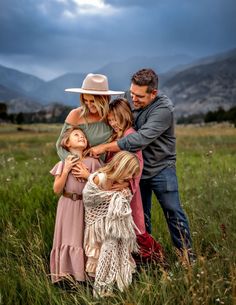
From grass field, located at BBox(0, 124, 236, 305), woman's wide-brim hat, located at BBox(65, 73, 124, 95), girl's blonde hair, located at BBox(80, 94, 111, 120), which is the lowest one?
grass field, located at BBox(0, 124, 236, 305)

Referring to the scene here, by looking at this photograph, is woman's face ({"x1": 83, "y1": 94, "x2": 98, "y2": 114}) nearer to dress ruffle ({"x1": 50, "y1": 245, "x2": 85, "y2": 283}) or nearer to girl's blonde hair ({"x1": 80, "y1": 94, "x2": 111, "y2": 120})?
girl's blonde hair ({"x1": 80, "y1": 94, "x2": 111, "y2": 120})

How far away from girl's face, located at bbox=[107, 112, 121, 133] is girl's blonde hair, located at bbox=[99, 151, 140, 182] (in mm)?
273

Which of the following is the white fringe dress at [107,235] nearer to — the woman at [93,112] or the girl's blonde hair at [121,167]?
the girl's blonde hair at [121,167]

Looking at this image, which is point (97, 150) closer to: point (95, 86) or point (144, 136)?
point (144, 136)

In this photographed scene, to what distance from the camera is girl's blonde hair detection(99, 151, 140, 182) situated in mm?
4590

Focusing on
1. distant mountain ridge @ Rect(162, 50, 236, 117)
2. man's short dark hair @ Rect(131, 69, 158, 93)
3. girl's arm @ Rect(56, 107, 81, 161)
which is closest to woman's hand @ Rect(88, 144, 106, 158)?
girl's arm @ Rect(56, 107, 81, 161)

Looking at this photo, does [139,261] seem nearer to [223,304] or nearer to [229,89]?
[223,304]

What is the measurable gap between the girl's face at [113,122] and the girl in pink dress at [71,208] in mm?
270

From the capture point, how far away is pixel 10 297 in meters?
4.65

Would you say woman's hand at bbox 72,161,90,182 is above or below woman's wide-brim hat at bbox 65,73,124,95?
below

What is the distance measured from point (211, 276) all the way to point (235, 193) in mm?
3711

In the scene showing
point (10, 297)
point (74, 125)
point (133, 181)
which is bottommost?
point (10, 297)

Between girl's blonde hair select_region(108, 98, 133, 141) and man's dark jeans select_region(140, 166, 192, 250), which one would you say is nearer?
girl's blonde hair select_region(108, 98, 133, 141)

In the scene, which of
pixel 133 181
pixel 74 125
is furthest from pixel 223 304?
pixel 74 125
